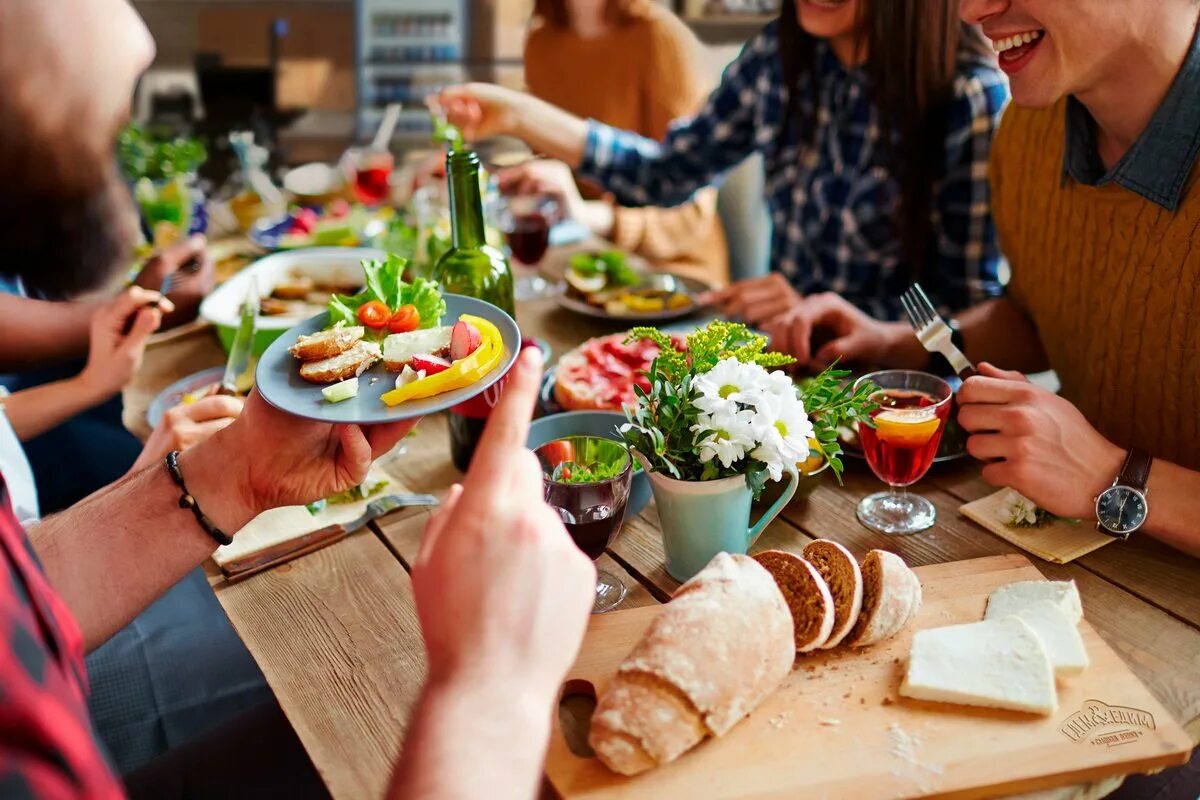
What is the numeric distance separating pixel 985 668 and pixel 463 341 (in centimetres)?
64

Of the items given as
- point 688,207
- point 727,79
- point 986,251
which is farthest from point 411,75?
point 986,251

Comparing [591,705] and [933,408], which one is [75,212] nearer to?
[591,705]

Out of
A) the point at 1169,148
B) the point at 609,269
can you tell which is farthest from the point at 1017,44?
the point at 609,269

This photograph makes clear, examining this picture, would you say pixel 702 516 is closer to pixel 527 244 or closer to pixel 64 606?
pixel 64 606

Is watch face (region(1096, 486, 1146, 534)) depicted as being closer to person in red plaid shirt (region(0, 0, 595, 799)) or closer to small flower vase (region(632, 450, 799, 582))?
small flower vase (region(632, 450, 799, 582))

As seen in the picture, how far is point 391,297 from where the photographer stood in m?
1.37

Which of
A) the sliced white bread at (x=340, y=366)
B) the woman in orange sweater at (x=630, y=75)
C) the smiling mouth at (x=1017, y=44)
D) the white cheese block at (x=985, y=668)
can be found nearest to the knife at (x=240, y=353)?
the sliced white bread at (x=340, y=366)

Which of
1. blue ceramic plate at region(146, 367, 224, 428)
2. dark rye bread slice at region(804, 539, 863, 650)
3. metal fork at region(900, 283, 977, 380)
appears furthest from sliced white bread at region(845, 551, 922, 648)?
blue ceramic plate at region(146, 367, 224, 428)

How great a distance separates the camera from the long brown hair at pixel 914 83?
1.89m

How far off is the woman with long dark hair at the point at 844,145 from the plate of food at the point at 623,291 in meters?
0.11

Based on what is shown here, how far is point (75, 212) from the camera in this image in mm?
838

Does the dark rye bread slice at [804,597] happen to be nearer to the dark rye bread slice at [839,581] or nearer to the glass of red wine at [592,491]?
the dark rye bread slice at [839,581]

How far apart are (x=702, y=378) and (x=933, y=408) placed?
0.36m

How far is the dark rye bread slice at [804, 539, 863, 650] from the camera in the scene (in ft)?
3.24
